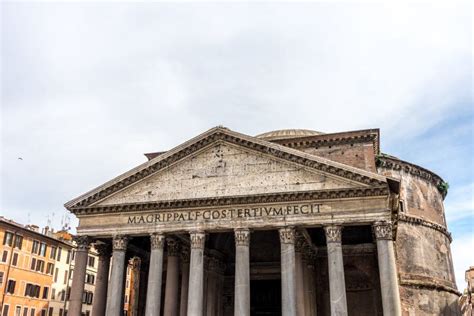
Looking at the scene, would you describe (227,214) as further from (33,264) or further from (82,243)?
(33,264)

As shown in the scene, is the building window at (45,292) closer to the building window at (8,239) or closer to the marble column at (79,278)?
the building window at (8,239)

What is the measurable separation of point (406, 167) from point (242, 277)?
16443 mm

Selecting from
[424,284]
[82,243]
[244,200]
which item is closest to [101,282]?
[82,243]

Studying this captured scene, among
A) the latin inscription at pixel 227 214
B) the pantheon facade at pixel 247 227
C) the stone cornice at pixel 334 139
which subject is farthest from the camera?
the stone cornice at pixel 334 139

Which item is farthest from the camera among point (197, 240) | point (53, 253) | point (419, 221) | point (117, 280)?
point (53, 253)

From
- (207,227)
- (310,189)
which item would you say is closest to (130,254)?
(207,227)

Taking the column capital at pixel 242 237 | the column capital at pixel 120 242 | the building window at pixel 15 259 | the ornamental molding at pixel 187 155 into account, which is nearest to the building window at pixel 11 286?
the building window at pixel 15 259

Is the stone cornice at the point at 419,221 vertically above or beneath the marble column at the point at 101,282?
above

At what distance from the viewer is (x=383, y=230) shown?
50.4 feet

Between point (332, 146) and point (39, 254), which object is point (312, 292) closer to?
point (332, 146)

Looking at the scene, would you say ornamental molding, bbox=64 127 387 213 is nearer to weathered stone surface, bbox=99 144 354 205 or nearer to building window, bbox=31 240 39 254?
weathered stone surface, bbox=99 144 354 205

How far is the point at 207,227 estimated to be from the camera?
16969 mm

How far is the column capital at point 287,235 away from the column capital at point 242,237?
124 cm

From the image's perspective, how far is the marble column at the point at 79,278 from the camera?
57.6 feet
